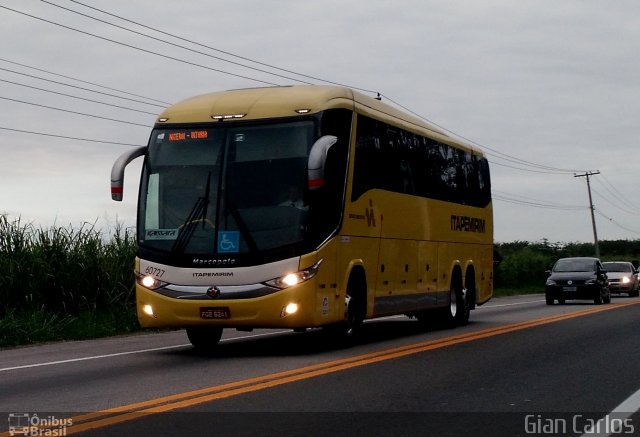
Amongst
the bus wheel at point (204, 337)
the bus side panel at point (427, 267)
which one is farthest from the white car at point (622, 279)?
the bus wheel at point (204, 337)

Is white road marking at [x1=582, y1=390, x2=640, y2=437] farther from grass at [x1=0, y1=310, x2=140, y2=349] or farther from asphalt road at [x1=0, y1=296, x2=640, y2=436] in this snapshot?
grass at [x1=0, y1=310, x2=140, y2=349]

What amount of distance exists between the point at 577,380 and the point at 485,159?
1452 centimetres

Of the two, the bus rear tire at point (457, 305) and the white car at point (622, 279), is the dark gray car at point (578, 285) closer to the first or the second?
the white car at point (622, 279)

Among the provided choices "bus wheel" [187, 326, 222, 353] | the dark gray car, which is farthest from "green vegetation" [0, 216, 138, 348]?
the dark gray car

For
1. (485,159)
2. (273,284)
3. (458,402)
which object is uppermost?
(485,159)

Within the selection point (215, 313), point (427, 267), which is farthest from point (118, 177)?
point (427, 267)

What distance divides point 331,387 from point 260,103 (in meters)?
5.67

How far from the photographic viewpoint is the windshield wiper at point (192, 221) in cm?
1511

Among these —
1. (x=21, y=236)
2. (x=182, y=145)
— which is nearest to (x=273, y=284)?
(x=182, y=145)

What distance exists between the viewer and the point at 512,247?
85.3 m

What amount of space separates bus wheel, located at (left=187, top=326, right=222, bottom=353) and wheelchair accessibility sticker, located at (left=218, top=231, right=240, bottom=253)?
2074 mm

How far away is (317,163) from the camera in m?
14.4

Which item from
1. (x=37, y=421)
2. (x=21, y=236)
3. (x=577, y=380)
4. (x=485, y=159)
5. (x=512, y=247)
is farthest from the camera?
(x=512, y=247)

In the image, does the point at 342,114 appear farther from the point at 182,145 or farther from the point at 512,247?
the point at 512,247
